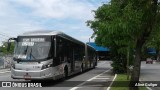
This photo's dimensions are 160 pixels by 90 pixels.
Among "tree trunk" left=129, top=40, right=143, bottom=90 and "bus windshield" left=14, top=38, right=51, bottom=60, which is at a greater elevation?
"bus windshield" left=14, top=38, right=51, bottom=60

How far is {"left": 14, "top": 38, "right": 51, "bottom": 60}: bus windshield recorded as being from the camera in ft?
68.1

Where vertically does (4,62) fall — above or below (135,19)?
below

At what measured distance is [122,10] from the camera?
13.0m

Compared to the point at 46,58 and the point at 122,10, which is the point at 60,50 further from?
the point at 122,10

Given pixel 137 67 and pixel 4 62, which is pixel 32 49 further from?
pixel 4 62

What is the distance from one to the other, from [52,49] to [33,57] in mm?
1292

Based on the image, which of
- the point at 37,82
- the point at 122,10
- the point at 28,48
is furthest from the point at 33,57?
the point at 122,10

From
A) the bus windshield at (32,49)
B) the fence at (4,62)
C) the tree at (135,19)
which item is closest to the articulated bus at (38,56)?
the bus windshield at (32,49)

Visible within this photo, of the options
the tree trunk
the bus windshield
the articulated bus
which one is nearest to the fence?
the articulated bus

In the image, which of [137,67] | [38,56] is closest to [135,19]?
[137,67]

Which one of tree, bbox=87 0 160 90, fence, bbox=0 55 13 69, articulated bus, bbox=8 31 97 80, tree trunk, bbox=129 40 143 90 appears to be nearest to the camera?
tree, bbox=87 0 160 90

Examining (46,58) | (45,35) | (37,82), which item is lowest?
(37,82)

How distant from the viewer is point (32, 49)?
21000mm

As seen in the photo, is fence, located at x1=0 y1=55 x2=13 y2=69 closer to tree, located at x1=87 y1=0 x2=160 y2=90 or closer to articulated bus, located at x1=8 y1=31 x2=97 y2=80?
articulated bus, located at x1=8 y1=31 x2=97 y2=80
